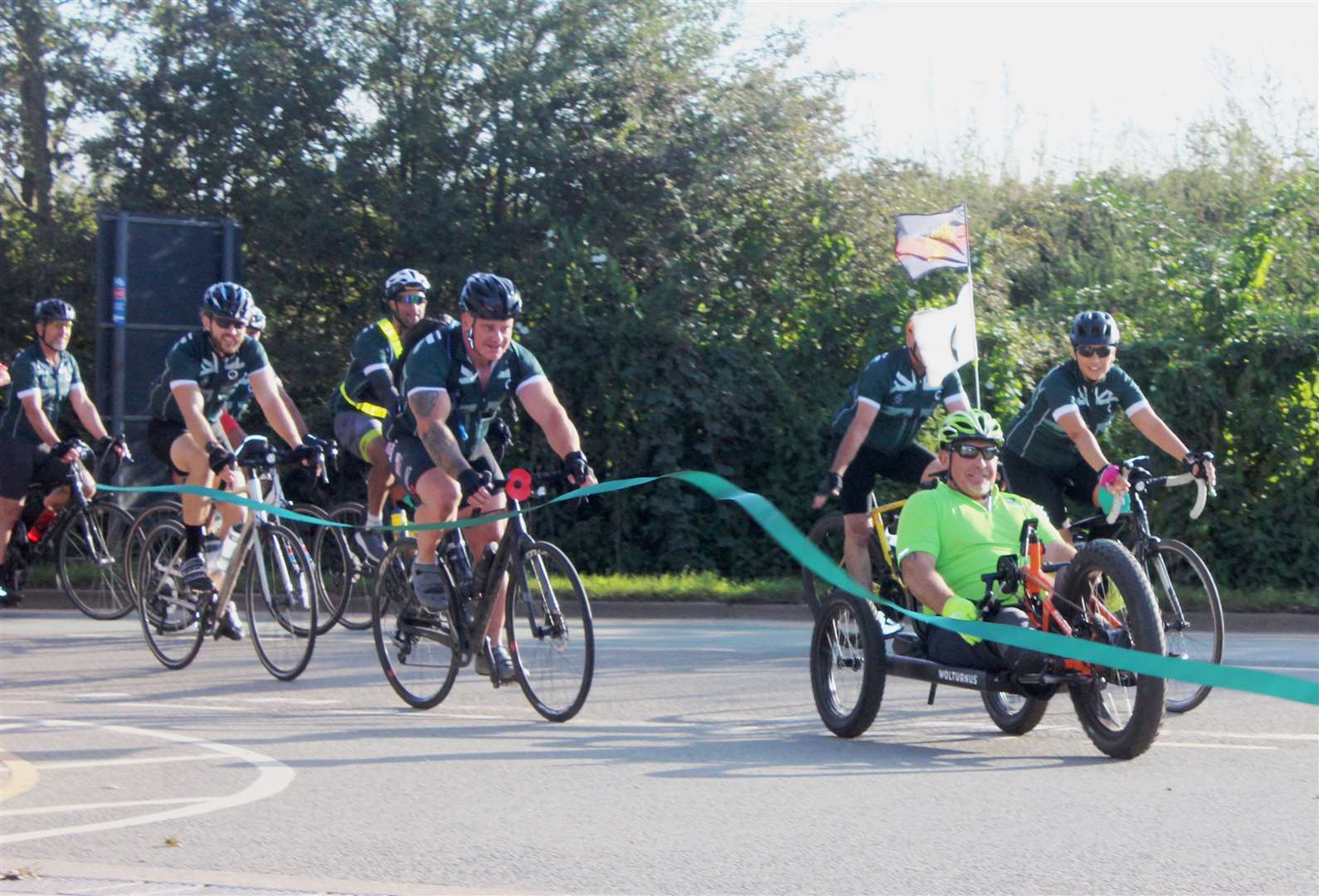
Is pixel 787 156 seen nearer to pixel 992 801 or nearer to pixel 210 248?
pixel 210 248

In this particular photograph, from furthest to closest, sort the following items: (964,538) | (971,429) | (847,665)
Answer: (847,665), (971,429), (964,538)

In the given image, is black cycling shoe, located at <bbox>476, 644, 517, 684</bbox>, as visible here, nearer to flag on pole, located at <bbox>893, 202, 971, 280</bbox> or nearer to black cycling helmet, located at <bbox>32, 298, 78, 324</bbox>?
black cycling helmet, located at <bbox>32, 298, 78, 324</bbox>

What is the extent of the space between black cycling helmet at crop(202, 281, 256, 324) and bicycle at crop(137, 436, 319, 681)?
2.30 feet

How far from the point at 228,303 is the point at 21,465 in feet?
12.1

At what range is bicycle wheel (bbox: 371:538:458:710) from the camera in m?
8.07

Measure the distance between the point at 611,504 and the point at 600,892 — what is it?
36.2 feet

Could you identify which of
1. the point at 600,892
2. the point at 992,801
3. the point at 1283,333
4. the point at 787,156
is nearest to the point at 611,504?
the point at 787,156

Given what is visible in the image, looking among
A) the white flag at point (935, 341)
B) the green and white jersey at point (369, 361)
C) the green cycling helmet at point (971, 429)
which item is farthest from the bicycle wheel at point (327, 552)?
the green cycling helmet at point (971, 429)

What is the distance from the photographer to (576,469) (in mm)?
7215

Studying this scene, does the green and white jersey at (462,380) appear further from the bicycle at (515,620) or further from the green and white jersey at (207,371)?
the green and white jersey at (207,371)

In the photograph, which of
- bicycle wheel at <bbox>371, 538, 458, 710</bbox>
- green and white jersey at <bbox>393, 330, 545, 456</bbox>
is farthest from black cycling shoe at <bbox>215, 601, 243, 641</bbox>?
green and white jersey at <bbox>393, 330, 545, 456</bbox>

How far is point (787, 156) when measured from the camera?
16594mm

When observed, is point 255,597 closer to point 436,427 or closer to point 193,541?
point 193,541

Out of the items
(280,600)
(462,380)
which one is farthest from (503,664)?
(280,600)
